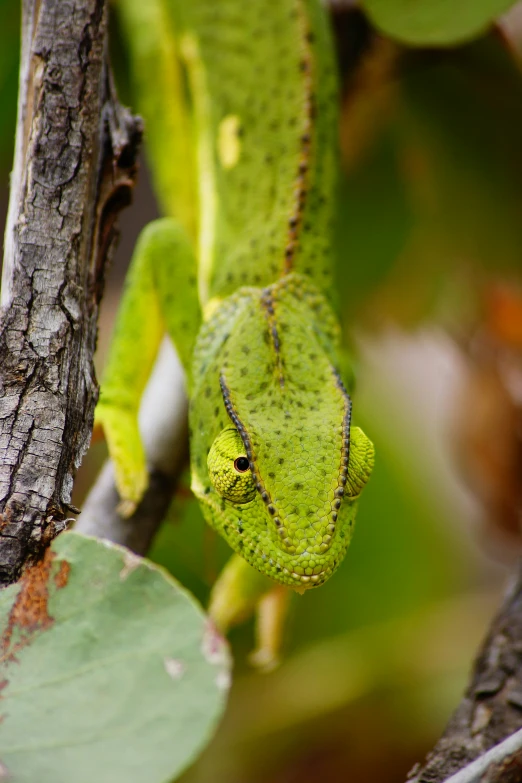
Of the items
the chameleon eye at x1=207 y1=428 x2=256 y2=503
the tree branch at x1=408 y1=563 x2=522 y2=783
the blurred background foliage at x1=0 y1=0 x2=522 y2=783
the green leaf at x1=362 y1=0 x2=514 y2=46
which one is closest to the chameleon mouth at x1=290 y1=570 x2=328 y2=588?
the chameleon eye at x1=207 y1=428 x2=256 y2=503

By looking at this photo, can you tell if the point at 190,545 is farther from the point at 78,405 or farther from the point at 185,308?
the point at 78,405

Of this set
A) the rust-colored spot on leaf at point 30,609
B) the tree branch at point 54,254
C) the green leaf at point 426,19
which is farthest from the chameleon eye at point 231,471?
the green leaf at point 426,19

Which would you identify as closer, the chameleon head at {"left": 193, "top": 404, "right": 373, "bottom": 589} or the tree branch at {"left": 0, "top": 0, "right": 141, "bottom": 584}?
the tree branch at {"left": 0, "top": 0, "right": 141, "bottom": 584}

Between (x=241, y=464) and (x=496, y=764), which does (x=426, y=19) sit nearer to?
(x=241, y=464)

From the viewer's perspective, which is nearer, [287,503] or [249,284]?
[287,503]

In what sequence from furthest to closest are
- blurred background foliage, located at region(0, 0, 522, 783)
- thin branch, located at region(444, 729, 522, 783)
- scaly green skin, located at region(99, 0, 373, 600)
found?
blurred background foliage, located at region(0, 0, 522, 783)
scaly green skin, located at region(99, 0, 373, 600)
thin branch, located at region(444, 729, 522, 783)

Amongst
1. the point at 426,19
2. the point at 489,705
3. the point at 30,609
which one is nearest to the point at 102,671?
the point at 30,609

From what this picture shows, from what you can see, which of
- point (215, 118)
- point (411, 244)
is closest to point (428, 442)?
point (411, 244)

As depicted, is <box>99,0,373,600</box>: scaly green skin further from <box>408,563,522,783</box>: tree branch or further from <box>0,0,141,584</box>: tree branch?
<box>0,0,141,584</box>: tree branch
